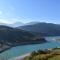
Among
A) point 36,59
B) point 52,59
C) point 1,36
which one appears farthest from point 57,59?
point 1,36

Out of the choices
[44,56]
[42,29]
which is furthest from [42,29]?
[44,56]

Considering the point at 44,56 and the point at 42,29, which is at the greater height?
the point at 42,29

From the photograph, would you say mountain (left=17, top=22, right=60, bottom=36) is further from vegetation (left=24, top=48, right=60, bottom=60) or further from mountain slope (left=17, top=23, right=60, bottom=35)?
vegetation (left=24, top=48, right=60, bottom=60)

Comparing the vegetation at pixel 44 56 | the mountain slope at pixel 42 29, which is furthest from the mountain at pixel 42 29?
the vegetation at pixel 44 56

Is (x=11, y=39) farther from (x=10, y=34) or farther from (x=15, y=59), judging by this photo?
(x=15, y=59)

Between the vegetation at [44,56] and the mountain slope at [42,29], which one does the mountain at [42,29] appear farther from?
the vegetation at [44,56]

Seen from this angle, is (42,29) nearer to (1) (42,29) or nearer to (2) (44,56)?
(1) (42,29)

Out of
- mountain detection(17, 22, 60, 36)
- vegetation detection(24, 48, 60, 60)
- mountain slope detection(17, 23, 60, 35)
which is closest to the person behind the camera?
vegetation detection(24, 48, 60, 60)

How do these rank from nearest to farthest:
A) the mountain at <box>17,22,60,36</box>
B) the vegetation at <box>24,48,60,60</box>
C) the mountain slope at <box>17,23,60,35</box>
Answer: the vegetation at <box>24,48,60,60</box> → the mountain at <box>17,22,60,36</box> → the mountain slope at <box>17,23,60,35</box>

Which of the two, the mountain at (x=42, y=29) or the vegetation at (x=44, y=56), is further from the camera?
the mountain at (x=42, y=29)

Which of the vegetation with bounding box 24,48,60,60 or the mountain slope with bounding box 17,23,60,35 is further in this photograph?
the mountain slope with bounding box 17,23,60,35

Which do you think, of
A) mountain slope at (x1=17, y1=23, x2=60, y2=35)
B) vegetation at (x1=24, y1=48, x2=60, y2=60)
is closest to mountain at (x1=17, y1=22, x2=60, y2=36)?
mountain slope at (x1=17, y1=23, x2=60, y2=35)
